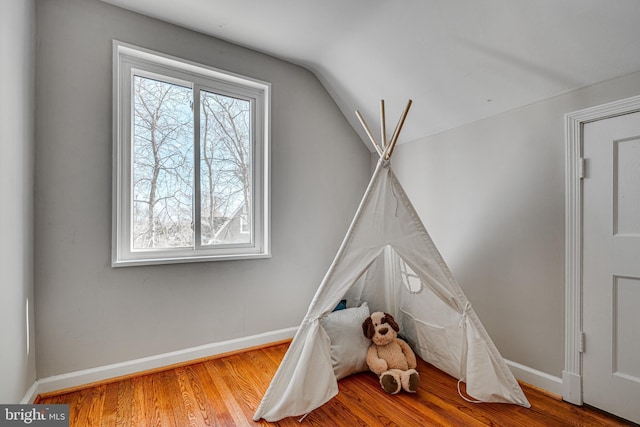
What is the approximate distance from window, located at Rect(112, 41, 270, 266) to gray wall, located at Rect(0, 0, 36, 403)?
0.42 meters

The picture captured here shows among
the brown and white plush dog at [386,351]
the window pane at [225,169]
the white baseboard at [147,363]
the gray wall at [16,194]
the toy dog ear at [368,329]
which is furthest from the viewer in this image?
the window pane at [225,169]

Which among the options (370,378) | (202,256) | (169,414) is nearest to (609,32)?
(370,378)

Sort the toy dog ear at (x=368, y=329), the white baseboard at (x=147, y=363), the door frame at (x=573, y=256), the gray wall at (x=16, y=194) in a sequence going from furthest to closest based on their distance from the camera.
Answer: the toy dog ear at (x=368, y=329) → the white baseboard at (x=147, y=363) → the door frame at (x=573, y=256) → the gray wall at (x=16, y=194)

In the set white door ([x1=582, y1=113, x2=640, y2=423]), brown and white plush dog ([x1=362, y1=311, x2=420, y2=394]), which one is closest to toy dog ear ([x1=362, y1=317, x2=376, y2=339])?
brown and white plush dog ([x1=362, y1=311, x2=420, y2=394])

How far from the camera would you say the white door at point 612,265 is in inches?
61.4

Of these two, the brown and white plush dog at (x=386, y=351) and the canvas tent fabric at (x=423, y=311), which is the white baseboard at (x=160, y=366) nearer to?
the canvas tent fabric at (x=423, y=311)

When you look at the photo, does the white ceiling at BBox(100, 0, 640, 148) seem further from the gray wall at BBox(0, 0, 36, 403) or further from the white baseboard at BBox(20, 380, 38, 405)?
the white baseboard at BBox(20, 380, 38, 405)

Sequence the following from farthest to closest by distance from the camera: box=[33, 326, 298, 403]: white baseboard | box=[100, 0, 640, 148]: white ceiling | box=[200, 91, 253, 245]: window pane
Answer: box=[200, 91, 253, 245]: window pane, box=[33, 326, 298, 403]: white baseboard, box=[100, 0, 640, 148]: white ceiling

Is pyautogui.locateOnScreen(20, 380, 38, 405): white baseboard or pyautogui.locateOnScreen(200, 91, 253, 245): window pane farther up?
pyautogui.locateOnScreen(200, 91, 253, 245): window pane

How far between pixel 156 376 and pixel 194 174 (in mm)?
1457

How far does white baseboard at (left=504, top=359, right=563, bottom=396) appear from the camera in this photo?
1.81 m

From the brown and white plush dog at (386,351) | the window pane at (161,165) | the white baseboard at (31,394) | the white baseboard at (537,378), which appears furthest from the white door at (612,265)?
the white baseboard at (31,394)

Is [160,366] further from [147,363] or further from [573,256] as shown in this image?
[573,256]

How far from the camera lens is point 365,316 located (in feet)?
7.23
